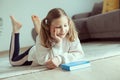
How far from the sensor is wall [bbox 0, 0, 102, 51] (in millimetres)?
3514

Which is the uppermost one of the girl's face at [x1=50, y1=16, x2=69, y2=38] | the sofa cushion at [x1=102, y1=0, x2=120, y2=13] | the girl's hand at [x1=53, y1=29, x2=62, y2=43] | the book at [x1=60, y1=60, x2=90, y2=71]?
the sofa cushion at [x1=102, y1=0, x2=120, y2=13]

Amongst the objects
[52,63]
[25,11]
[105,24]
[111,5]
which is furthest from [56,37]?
[25,11]

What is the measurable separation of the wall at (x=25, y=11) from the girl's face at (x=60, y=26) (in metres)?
2.24

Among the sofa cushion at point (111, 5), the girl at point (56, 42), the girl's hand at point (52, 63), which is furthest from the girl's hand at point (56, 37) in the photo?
the sofa cushion at point (111, 5)

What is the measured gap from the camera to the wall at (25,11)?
3.51 meters

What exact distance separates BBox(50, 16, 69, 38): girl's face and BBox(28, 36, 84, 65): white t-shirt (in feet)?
0.34

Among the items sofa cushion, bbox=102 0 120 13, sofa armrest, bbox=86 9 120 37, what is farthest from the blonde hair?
sofa cushion, bbox=102 0 120 13

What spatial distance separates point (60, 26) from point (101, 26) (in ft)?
4.69

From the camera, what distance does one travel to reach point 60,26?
54.5 inches

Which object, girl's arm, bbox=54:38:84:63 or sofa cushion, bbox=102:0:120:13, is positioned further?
sofa cushion, bbox=102:0:120:13

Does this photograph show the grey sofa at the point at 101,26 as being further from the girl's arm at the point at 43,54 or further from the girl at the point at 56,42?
the girl's arm at the point at 43,54

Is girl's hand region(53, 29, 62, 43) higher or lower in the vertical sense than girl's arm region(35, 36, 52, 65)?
higher

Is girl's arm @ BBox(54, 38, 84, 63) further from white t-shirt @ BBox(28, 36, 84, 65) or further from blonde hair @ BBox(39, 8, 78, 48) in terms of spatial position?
blonde hair @ BBox(39, 8, 78, 48)

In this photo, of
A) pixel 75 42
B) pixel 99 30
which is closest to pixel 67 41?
pixel 75 42
